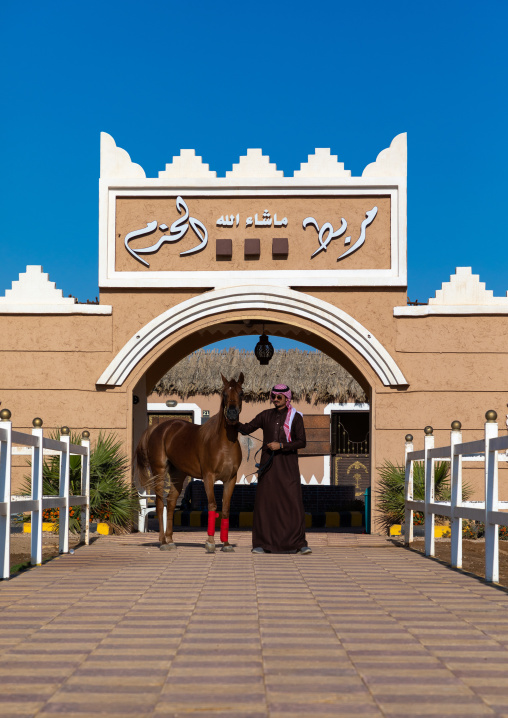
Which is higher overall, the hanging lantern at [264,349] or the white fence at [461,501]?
the hanging lantern at [264,349]

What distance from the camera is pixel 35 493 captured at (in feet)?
28.1

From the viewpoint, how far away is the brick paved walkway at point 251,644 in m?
3.35

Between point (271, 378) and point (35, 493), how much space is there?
1777cm

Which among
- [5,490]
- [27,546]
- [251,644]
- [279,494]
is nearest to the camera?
[251,644]

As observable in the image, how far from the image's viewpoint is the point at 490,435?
745 cm

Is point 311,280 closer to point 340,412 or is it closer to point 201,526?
point 201,526

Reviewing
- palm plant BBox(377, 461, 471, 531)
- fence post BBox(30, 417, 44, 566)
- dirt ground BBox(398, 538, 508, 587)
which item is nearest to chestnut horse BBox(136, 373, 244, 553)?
fence post BBox(30, 417, 44, 566)

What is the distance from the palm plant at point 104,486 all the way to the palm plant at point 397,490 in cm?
378

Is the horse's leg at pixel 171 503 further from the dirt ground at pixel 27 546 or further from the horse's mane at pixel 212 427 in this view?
the dirt ground at pixel 27 546

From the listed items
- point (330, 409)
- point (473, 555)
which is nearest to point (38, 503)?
point (473, 555)

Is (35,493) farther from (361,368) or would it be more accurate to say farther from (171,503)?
(361,368)

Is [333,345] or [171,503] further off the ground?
[333,345]

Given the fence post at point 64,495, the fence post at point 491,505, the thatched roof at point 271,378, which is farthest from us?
the thatched roof at point 271,378

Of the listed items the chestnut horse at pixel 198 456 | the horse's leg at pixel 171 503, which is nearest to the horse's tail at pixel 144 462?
the chestnut horse at pixel 198 456
